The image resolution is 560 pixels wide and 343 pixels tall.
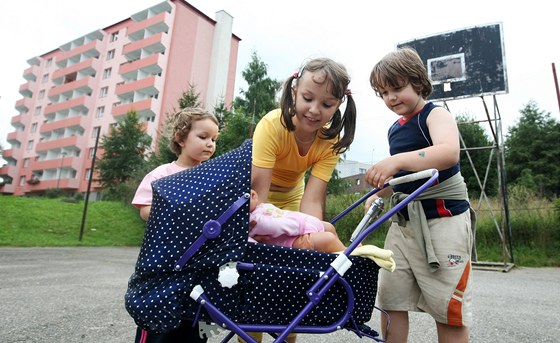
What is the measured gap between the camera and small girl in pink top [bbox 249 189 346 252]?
1.33 meters

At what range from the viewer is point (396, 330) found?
1605mm

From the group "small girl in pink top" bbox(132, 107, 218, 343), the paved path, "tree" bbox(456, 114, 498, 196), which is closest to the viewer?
"small girl in pink top" bbox(132, 107, 218, 343)

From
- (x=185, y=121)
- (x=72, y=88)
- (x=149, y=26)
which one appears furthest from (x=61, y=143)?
(x=185, y=121)

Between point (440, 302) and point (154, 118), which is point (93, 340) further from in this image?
point (154, 118)

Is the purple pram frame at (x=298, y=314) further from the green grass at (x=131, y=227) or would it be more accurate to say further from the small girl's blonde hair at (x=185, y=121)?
the green grass at (x=131, y=227)

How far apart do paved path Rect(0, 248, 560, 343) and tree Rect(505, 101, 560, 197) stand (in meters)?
12.2

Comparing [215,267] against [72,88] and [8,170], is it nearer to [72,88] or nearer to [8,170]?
[72,88]

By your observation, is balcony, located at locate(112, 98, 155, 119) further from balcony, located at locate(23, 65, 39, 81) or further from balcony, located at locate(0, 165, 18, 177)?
balcony, located at locate(23, 65, 39, 81)

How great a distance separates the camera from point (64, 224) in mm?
13953

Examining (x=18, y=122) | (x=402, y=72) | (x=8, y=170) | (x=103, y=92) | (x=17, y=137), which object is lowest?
(x=402, y=72)

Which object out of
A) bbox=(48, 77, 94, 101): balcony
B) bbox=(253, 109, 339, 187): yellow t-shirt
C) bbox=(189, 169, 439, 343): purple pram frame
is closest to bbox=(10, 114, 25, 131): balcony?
bbox=(48, 77, 94, 101): balcony

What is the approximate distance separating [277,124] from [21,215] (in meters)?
15.5

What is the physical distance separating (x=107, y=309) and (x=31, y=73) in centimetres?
4722

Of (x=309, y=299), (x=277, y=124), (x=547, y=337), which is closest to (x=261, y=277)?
(x=309, y=299)
